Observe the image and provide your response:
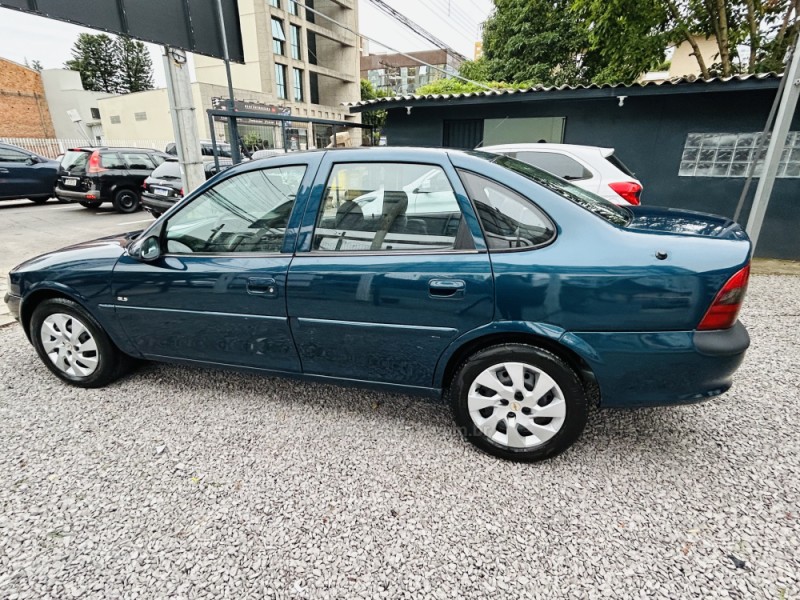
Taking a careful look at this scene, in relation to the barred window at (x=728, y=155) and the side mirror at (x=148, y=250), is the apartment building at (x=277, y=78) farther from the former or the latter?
the side mirror at (x=148, y=250)

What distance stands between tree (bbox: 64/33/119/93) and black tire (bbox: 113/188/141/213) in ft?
156

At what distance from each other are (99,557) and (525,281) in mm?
2185

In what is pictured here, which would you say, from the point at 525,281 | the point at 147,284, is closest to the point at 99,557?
the point at 147,284

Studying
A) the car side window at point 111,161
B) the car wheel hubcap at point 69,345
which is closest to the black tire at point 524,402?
the car wheel hubcap at point 69,345

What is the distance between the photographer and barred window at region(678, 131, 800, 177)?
6703mm

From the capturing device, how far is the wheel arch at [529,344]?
2125 mm

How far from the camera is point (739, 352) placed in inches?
78.4

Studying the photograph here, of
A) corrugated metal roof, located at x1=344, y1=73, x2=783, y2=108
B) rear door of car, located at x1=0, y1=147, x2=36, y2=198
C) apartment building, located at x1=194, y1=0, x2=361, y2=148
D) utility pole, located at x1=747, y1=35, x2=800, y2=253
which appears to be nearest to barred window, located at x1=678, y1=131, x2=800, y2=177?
corrugated metal roof, located at x1=344, y1=73, x2=783, y2=108

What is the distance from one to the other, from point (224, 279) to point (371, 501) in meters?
1.45

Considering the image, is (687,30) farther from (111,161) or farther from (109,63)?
(109,63)

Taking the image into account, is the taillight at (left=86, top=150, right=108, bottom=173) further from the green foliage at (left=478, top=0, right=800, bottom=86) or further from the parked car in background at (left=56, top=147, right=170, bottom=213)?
the green foliage at (left=478, top=0, right=800, bottom=86)

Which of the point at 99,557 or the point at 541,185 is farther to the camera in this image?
the point at 541,185

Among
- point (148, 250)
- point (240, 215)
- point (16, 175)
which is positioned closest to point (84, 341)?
point (148, 250)

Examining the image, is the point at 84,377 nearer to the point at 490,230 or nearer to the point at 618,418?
the point at 490,230
